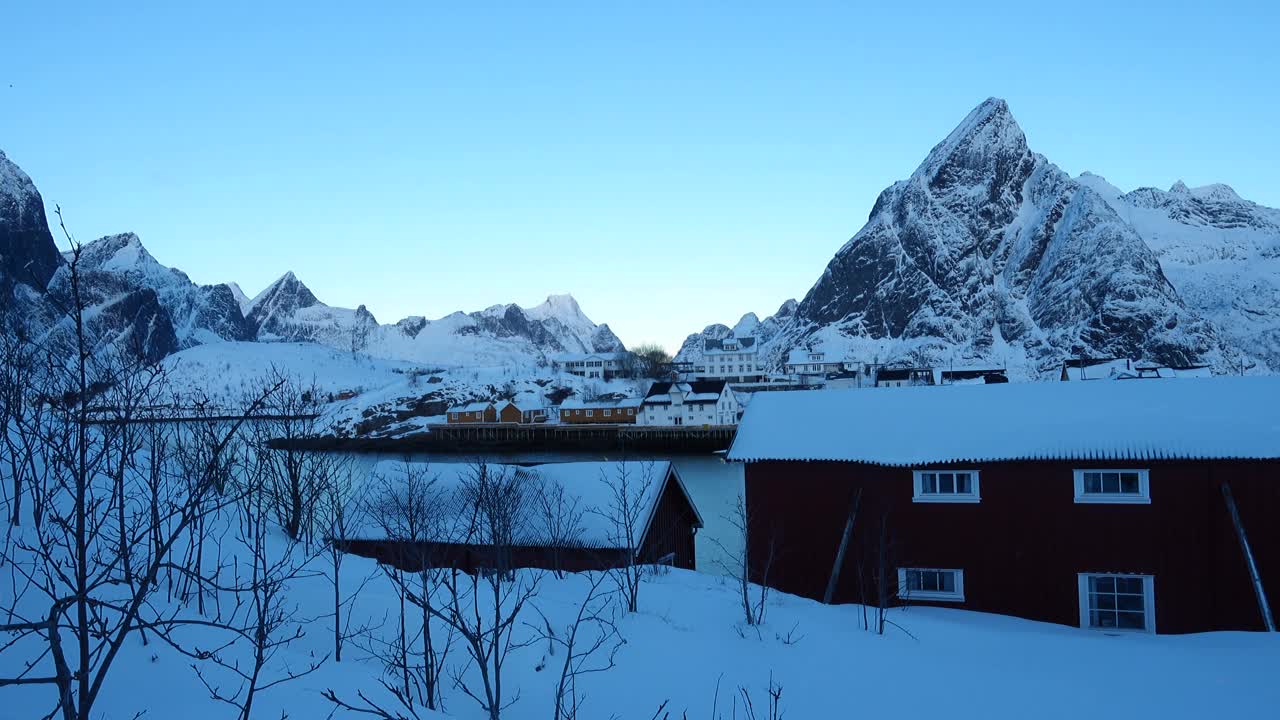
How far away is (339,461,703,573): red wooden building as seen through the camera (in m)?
16.1

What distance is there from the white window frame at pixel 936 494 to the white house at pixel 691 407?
56309 mm

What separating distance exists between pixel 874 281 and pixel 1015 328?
3565 cm

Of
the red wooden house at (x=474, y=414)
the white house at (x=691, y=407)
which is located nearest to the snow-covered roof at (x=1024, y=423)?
the white house at (x=691, y=407)

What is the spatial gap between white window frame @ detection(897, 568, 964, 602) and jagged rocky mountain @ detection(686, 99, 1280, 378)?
115 meters

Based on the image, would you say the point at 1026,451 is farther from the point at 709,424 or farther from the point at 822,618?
the point at 709,424

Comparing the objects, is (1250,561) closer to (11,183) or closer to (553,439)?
(553,439)

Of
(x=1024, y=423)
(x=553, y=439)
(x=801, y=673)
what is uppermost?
(x=1024, y=423)

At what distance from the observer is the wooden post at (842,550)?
43.3 ft

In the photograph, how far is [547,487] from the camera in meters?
17.5

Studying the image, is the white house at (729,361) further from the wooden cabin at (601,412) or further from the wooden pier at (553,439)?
the wooden pier at (553,439)

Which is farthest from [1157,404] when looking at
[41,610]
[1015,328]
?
[1015,328]

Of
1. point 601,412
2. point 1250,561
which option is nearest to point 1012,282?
point 601,412

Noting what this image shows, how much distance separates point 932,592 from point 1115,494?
3370mm

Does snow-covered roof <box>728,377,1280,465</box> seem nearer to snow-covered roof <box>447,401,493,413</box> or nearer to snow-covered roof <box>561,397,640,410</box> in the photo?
snow-covered roof <box>561,397,640,410</box>
